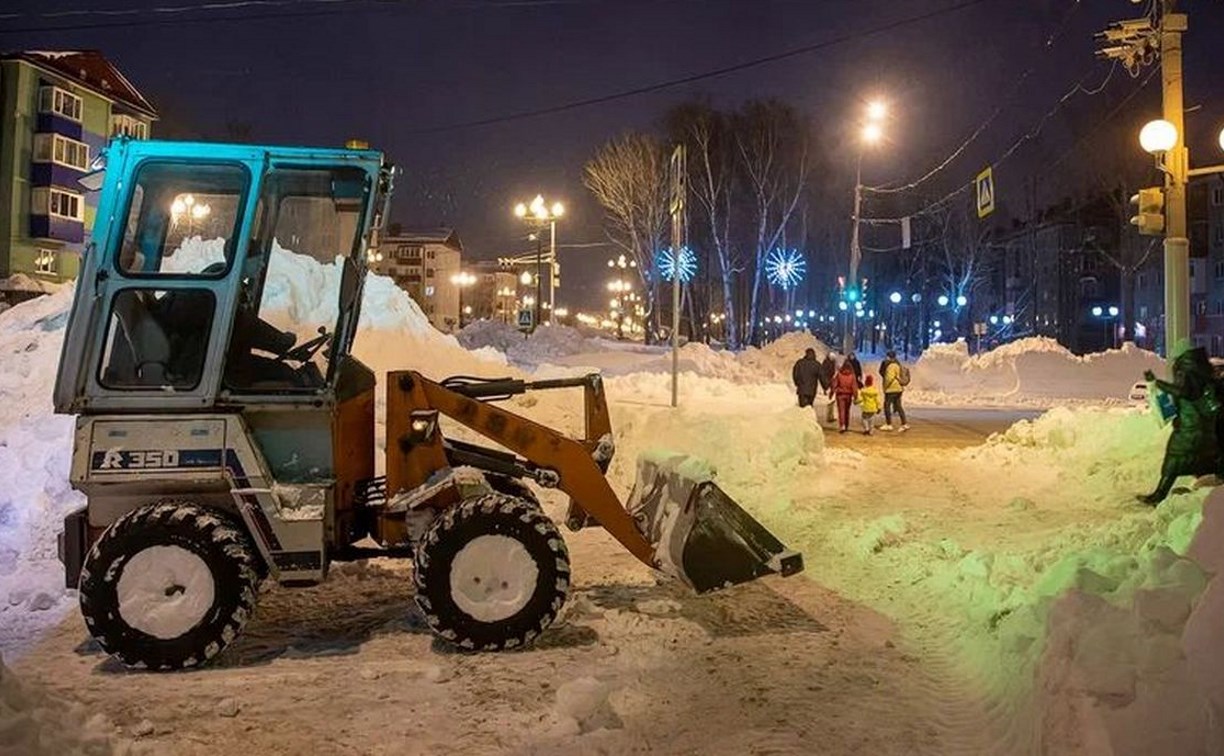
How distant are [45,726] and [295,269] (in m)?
3.48

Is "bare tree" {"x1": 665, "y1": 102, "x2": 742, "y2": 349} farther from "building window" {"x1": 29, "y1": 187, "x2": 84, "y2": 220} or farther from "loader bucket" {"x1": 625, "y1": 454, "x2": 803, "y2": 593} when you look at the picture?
"loader bucket" {"x1": 625, "y1": 454, "x2": 803, "y2": 593}

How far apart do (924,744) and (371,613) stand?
4364 mm

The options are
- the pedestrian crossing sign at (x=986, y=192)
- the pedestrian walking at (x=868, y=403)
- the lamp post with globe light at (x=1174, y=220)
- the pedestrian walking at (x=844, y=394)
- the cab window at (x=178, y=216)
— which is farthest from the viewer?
the pedestrian crossing sign at (x=986, y=192)

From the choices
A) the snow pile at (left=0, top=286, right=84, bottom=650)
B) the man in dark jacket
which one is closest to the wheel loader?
the snow pile at (left=0, top=286, right=84, bottom=650)

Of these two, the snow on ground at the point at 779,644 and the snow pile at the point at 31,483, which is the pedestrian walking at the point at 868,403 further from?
the snow pile at the point at 31,483

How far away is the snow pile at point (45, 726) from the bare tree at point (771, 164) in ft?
152

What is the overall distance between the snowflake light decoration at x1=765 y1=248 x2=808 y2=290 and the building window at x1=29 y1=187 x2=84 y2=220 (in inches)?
1410

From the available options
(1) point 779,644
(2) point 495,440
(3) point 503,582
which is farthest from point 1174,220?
(3) point 503,582

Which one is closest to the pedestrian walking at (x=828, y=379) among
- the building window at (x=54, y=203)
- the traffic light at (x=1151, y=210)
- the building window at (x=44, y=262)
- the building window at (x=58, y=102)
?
the traffic light at (x=1151, y=210)

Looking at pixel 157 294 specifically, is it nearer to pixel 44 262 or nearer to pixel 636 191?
pixel 636 191


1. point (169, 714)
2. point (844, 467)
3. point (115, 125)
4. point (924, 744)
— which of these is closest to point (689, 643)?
point (924, 744)

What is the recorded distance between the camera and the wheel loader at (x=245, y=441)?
6613 mm

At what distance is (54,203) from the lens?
178 ft

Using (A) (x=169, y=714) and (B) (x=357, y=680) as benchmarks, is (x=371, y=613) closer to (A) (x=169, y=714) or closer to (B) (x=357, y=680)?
(B) (x=357, y=680)
